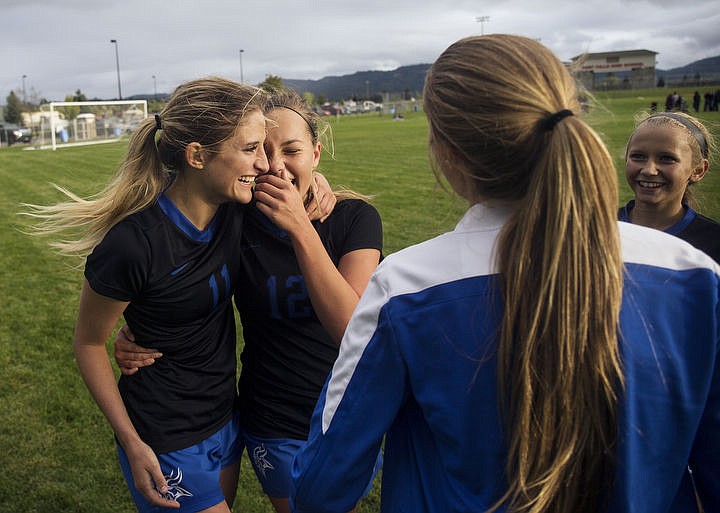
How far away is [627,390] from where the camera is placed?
1.12 m

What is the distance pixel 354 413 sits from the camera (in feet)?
4.09

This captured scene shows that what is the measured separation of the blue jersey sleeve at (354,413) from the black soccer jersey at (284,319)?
102 centimetres

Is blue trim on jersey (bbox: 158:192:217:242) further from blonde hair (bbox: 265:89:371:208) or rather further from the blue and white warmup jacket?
the blue and white warmup jacket

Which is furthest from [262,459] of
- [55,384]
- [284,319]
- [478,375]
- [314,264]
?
[55,384]

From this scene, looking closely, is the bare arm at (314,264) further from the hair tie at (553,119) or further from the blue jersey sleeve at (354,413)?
the hair tie at (553,119)

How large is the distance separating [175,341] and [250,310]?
0.98 ft

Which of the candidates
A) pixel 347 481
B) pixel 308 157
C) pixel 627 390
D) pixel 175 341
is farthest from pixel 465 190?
pixel 175 341

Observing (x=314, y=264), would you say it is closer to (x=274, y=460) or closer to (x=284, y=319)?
(x=284, y=319)

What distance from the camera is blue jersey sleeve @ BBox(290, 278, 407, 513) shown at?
3.94 feet

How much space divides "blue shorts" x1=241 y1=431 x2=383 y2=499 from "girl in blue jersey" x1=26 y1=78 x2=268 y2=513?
0.49 ft

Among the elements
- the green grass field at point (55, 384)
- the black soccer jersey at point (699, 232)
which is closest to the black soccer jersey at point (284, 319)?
the green grass field at point (55, 384)

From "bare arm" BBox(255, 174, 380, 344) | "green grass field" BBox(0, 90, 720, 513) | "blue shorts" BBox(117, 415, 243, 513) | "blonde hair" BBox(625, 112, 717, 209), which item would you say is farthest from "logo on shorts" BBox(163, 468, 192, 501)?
"blonde hair" BBox(625, 112, 717, 209)

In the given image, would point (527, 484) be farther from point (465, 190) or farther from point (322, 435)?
point (465, 190)

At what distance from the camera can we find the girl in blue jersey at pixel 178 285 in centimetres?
220
